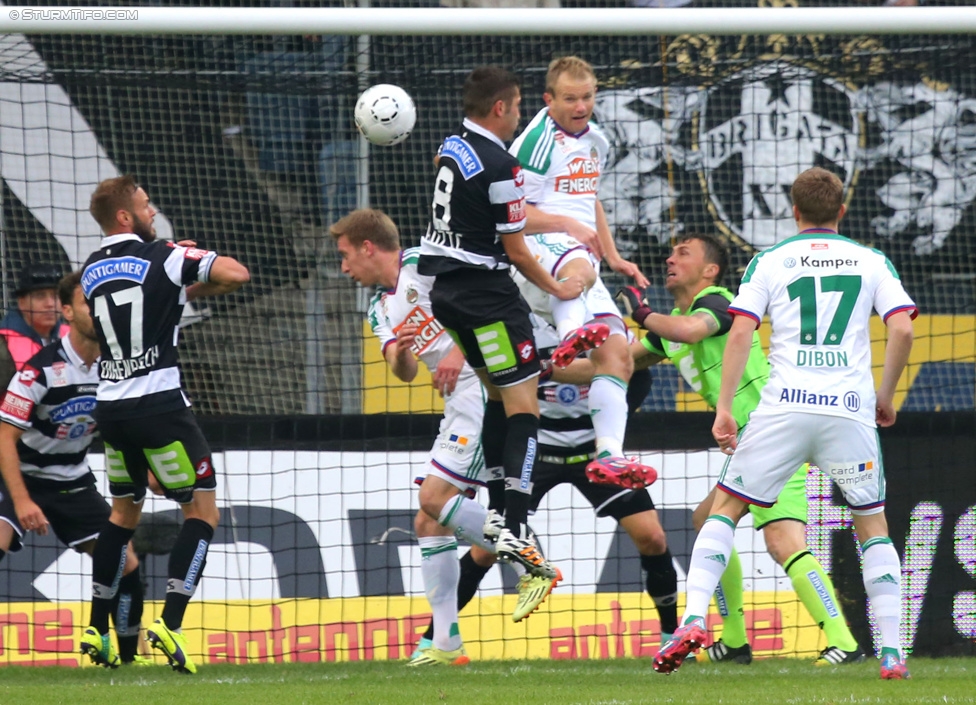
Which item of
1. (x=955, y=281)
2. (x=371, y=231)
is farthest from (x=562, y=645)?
(x=955, y=281)

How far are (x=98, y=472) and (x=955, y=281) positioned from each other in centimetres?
606

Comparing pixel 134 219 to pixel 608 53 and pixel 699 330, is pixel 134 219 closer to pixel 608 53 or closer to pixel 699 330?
pixel 699 330

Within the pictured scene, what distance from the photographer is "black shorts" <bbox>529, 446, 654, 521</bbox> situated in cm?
701

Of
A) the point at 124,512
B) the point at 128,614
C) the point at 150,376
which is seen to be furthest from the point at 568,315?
the point at 128,614

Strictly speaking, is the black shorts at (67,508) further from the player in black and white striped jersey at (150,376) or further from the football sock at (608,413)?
the football sock at (608,413)

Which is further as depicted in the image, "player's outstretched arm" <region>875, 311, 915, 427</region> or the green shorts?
the green shorts

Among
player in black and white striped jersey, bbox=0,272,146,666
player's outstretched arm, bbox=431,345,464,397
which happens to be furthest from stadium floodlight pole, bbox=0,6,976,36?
player's outstretched arm, bbox=431,345,464,397

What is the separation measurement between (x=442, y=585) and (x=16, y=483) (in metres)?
2.26

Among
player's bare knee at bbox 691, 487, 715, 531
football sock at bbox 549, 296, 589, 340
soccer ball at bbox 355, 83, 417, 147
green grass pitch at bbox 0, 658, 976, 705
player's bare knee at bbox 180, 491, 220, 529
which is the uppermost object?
soccer ball at bbox 355, 83, 417, 147

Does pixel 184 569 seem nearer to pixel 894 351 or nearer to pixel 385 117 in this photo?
pixel 385 117

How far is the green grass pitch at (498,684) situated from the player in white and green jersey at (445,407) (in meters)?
0.40

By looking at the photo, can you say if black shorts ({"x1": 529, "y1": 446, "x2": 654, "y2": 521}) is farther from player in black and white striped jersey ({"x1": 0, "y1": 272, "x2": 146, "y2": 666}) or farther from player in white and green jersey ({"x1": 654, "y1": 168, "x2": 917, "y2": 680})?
player in black and white striped jersey ({"x1": 0, "y1": 272, "x2": 146, "y2": 666})

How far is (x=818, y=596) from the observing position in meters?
6.56

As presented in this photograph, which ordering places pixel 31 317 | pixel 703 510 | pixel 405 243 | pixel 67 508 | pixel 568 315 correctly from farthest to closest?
pixel 405 243 → pixel 31 317 → pixel 67 508 → pixel 703 510 → pixel 568 315
